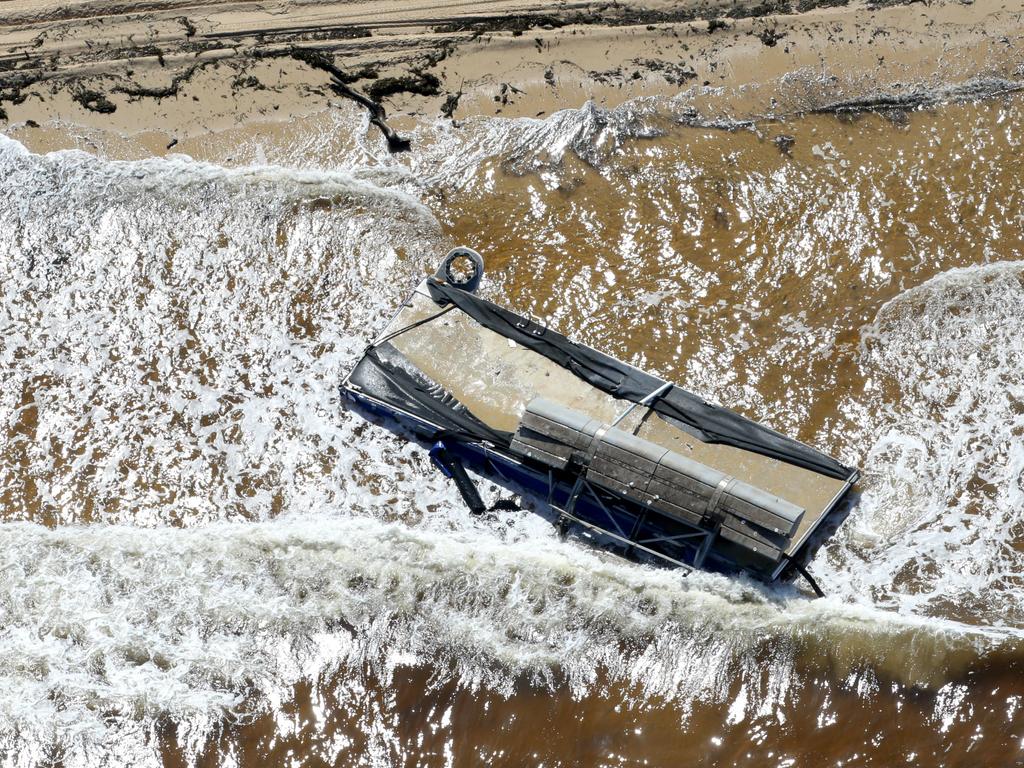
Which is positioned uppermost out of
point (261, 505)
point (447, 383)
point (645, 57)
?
point (645, 57)

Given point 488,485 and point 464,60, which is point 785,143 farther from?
point 488,485

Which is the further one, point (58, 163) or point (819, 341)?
point (58, 163)

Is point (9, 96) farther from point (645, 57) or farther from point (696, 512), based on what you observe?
point (696, 512)

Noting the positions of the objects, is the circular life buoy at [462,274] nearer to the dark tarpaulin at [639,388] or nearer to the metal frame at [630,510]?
the dark tarpaulin at [639,388]

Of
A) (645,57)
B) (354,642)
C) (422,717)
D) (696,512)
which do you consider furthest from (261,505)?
(645,57)

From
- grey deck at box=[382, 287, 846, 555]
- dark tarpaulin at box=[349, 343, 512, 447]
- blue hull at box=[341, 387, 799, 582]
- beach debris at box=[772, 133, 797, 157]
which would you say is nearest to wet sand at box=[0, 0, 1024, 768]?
beach debris at box=[772, 133, 797, 157]

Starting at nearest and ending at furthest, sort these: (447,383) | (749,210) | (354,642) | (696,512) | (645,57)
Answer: (696,512), (354,642), (447,383), (749,210), (645,57)

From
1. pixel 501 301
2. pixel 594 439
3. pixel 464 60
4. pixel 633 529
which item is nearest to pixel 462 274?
pixel 501 301
